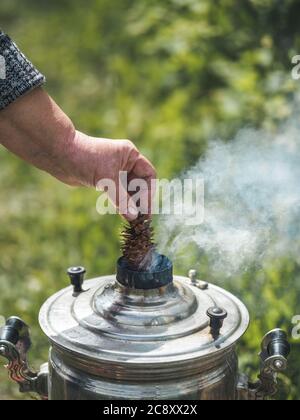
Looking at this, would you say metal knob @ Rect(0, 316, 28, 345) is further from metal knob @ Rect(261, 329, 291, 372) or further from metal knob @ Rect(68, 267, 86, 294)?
metal knob @ Rect(261, 329, 291, 372)

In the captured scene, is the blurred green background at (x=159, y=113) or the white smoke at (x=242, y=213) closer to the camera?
the white smoke at (x=242, y=213)

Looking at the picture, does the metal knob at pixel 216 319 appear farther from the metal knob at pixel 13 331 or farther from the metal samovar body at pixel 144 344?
the metal knob at pixel 13 331

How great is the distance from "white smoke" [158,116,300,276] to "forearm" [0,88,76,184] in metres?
0.74

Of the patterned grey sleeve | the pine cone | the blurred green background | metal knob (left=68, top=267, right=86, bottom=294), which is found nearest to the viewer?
the patterned grey sleeve

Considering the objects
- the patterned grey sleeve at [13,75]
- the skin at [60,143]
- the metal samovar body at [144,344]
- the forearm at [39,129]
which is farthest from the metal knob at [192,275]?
the patterned grey sleeve at [13,75]

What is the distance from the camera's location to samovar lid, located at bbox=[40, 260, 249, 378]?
6.65 ft

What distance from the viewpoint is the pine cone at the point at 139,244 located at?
7.38 ft

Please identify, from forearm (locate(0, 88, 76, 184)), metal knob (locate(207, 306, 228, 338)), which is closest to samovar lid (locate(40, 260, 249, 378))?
metal knob (locate(207, 306, 228, 338))

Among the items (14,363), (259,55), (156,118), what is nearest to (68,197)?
(156,118)

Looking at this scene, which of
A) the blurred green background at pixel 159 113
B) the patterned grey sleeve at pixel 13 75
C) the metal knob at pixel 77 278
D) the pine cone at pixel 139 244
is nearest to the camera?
the patterned grey sleeve at pixel 13 75

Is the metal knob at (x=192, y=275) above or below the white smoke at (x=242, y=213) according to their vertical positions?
below

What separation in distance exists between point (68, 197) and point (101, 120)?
1245mm

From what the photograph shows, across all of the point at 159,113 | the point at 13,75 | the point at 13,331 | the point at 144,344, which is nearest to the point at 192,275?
the point at 144,344

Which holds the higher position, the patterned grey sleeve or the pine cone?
the patterned grey sleeve
